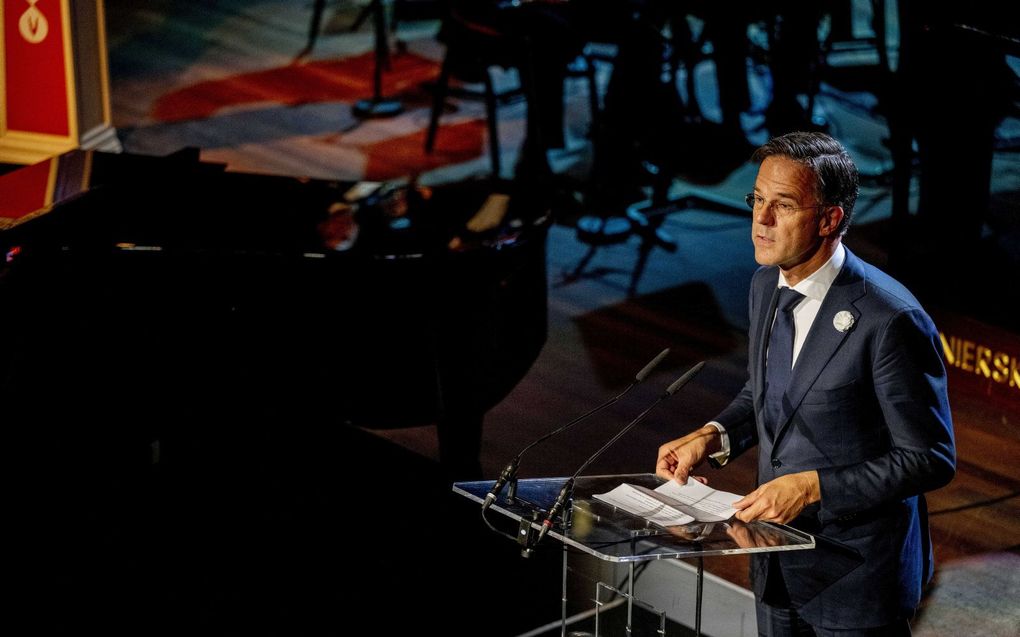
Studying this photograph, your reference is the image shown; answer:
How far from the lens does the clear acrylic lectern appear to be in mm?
2010

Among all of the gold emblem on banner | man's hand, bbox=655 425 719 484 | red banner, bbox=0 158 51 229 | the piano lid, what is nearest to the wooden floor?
the piano lid

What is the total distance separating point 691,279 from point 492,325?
6.94 ft

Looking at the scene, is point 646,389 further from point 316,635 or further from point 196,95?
point 196,95

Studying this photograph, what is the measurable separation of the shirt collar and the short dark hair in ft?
0.17

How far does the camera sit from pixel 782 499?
2.11 m

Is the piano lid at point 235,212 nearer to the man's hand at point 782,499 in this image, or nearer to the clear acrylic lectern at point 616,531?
the clear acrylic lectern at point 616,531

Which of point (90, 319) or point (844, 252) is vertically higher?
point (844, 252)

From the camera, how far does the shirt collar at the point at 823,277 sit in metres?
2.17

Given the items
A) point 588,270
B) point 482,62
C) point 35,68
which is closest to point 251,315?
point 588,270

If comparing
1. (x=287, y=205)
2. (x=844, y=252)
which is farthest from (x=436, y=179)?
(x=844, y=252)

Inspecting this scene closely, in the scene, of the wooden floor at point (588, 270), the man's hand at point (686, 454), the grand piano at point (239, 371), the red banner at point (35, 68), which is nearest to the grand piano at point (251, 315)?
the grand piano at point (239, 371)

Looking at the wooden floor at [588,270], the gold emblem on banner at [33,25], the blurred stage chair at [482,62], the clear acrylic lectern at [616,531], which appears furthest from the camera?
the blurred stage chair at [482,62]

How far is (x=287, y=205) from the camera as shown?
13.7ft

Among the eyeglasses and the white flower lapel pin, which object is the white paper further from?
the eyeglasses
